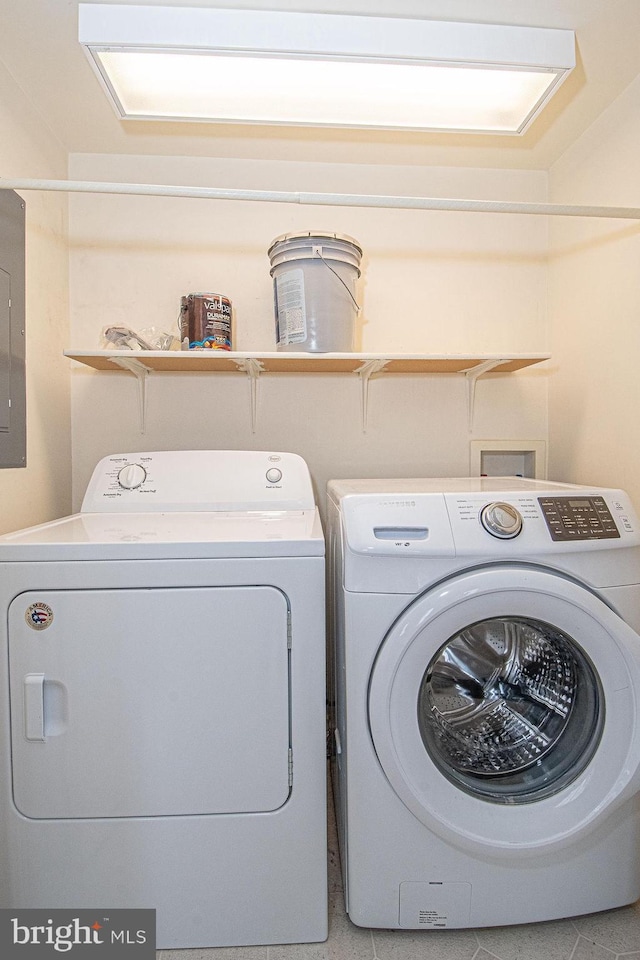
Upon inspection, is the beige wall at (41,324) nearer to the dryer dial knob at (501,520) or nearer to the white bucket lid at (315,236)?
the white bucket lid at (315,236)

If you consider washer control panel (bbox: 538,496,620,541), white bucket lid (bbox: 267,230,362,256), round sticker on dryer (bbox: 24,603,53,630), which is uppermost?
white bucket lid (bbox: 267,230,362,256)

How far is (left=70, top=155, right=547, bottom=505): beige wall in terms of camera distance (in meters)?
2.00

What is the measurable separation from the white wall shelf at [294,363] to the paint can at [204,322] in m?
0.05

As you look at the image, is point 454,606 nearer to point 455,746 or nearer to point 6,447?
point 455,746

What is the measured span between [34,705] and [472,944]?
3.73 ft

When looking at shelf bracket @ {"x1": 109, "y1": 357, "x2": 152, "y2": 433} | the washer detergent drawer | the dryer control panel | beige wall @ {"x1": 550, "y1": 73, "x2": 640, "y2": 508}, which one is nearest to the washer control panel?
beige wall @ {"x1": 550, "y1": 73, "x2": 640, "y2": 508}

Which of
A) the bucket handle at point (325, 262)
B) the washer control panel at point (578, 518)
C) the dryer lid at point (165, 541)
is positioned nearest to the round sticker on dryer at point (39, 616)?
the dryer lid at point (165, 541)

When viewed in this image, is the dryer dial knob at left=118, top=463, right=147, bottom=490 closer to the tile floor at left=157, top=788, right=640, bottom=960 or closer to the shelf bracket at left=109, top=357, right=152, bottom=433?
the shelf bracket at left=109, top=357, right=152, bottom=433

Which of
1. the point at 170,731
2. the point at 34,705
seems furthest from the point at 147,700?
the point at 34,705

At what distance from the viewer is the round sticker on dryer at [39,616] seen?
115 cm

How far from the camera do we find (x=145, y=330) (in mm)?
1850

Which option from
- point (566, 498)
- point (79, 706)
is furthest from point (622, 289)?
point (79, 706)

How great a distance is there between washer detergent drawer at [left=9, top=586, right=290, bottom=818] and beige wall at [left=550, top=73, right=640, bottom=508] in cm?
122

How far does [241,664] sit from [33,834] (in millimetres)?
598
